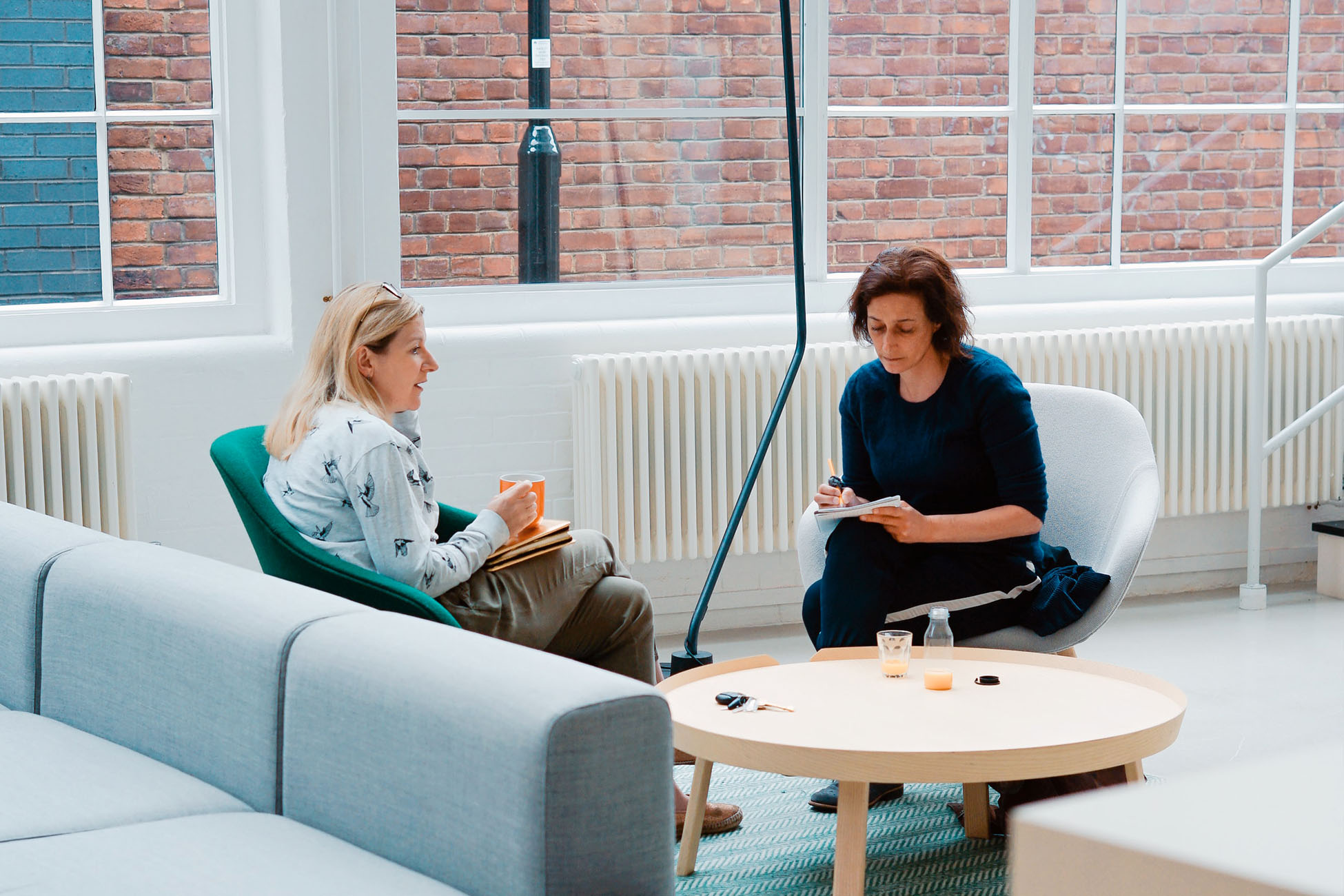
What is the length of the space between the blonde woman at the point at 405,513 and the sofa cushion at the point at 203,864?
1012 millimetres

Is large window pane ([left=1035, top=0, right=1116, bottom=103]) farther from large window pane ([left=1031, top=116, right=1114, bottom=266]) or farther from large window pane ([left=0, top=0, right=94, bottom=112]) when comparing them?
large window pane ([left=0, top=0, right=94, bottom=112])

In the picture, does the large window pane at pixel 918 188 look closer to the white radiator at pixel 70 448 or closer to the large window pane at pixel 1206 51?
the large window pane at pixel 1206 51

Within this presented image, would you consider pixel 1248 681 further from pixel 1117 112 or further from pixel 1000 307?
pixel 1117 112

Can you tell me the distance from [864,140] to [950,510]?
1931 mm

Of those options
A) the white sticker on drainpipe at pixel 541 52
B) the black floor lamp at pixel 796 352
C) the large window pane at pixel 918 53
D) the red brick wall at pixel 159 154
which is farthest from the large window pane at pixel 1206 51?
the red brick wall at pixel 159 154

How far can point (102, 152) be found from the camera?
3816mm

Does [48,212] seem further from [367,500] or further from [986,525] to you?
[986,525]

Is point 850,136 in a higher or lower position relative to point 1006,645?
higher

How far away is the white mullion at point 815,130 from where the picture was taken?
14.7 feet

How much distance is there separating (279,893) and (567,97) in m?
3.14

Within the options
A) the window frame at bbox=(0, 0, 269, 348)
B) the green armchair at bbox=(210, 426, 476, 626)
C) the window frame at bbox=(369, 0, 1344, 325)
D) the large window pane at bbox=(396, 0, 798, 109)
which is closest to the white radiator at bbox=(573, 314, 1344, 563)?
the window frame at bbox=(369, 0, 1344, 325)

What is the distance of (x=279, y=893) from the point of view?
142 cm

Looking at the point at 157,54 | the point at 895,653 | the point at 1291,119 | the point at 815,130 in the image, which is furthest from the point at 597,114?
the point at 1291,119

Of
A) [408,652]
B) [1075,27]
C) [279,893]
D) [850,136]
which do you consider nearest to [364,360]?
[408,652]
